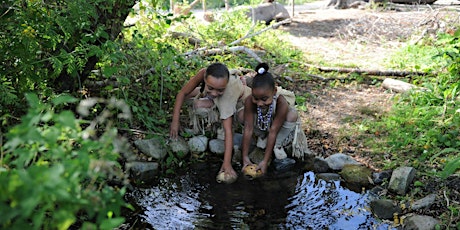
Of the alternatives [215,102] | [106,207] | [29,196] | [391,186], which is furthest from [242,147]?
[29,196]

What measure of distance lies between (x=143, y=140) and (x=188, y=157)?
0.47 metres

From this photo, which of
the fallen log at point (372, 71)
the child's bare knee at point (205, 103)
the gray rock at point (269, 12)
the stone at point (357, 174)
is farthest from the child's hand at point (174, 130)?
the gray rock at point (269, 12)

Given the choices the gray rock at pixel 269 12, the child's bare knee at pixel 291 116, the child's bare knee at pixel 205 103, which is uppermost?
the gray rock at pixel 269 12

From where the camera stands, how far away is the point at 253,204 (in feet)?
12.2

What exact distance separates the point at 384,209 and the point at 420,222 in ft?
1.06

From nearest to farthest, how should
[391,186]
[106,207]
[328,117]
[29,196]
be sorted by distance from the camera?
[29,196], [106,207], [391,186], [328,117]

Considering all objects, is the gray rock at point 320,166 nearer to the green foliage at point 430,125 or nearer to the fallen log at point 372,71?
the green foliage at point 430,125

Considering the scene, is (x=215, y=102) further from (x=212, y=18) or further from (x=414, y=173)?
(x=212, y=18)

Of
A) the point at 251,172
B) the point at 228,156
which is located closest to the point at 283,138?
the point at 251,172

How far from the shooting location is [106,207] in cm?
160

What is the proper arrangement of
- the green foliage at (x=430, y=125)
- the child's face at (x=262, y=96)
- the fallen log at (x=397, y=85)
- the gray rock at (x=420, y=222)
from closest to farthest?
the gray rock at (x=420, y=222) → the child's face at (x=262, y=96) → the green foliage at (x=430, y=125) → the fallen log at (x=397, y=85)

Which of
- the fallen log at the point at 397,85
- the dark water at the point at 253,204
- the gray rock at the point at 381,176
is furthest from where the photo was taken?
the fallen log at the point at 397,85

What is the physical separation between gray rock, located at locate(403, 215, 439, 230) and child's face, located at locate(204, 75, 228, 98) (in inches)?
73.5

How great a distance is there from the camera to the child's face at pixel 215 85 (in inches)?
161
